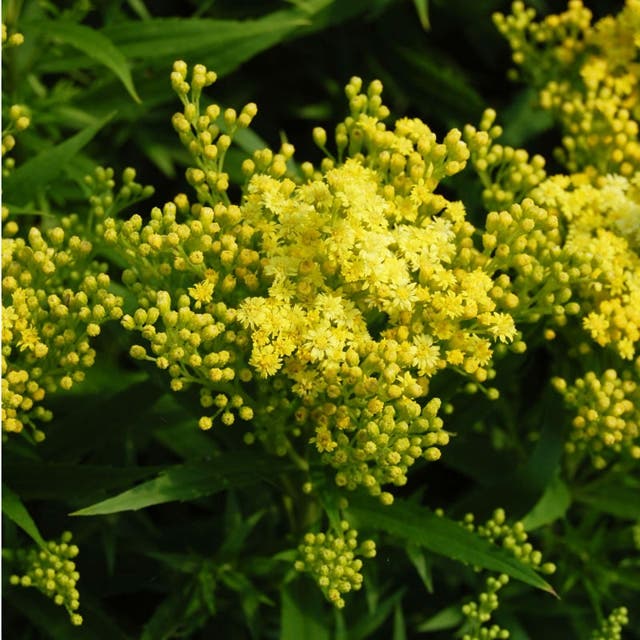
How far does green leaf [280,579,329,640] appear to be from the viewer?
2337 millimetres

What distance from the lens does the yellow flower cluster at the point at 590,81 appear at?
2.65 meters

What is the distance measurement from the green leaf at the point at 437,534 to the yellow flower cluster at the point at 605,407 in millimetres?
334

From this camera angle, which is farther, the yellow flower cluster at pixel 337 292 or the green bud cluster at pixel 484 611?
the green bud cluster at pixel 484 611

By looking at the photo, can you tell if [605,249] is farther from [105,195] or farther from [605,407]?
[105,195]

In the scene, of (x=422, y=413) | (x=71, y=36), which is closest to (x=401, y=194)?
(x=422, y=413)

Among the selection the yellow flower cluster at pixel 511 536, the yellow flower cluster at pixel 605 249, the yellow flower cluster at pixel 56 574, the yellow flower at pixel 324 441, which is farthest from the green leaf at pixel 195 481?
the yellow flower cluster at pixel 605 249

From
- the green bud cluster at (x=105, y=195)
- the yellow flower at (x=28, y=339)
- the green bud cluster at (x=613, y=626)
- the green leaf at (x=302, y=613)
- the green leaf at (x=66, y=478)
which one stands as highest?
the green bud cluster at (x=105, y=195)

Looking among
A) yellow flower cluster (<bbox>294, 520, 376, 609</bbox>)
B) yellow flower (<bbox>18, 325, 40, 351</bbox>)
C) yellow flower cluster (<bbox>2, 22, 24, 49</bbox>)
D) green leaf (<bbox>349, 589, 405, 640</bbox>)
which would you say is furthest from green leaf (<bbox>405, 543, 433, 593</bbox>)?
yellow flower cluster (<bbox>2, 22, 24, 49</bbox>)

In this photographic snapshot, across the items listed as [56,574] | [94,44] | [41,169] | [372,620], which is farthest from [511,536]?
[94,44]

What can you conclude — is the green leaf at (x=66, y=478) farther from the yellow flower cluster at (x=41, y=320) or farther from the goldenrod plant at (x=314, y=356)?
the yellow flower cluster at (x=41, y=320)

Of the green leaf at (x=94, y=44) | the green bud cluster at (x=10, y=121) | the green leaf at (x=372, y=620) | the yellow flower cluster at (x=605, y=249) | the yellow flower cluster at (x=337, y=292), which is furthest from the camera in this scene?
the green leaf at (x=372, y=620)

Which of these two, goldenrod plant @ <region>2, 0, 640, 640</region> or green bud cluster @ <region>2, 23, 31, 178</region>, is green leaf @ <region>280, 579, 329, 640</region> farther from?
green bud cluster @ <region>2, 23, 31, 178</region>

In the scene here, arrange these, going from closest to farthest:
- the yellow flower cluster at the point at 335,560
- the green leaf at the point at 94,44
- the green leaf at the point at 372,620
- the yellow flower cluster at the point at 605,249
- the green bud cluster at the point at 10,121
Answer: the yellow flower cluster at the point at 335,560 < the yellow flower cluster at the point at 605,249 < the green bud cluster at the point at 10,121 < the green leaf at the point at 94,44 < the green leaf at the point at 372,620

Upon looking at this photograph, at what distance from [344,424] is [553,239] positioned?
2.07 feet
